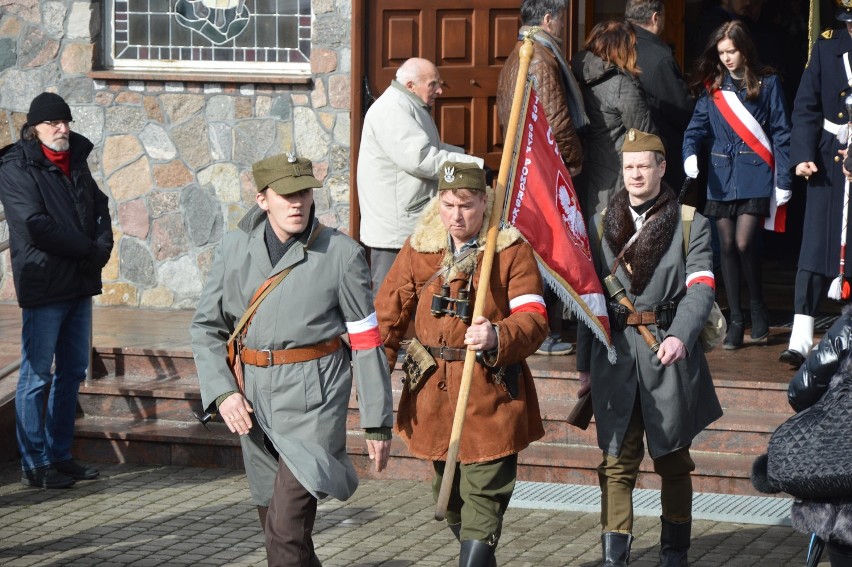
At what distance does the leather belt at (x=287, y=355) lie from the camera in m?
5.77

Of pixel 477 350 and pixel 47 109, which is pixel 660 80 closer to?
pixel 47 109

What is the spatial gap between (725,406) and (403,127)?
241cm

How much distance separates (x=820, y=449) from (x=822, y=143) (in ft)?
12.4

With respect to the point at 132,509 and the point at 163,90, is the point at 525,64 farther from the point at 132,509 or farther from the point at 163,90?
the point at 163,90

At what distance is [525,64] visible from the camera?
632 centimetres

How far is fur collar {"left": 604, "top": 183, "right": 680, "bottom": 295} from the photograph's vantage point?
6.48 meters

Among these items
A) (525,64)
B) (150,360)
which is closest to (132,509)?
(150,360)

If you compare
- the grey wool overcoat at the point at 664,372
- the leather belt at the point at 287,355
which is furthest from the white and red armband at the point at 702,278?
the leather belt at the point at 287,355

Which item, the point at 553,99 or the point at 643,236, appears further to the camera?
the point at 553,99

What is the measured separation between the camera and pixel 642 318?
6.50 metres

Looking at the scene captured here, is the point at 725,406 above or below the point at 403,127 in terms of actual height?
below

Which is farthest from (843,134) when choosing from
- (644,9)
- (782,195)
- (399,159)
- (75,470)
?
(75,470)

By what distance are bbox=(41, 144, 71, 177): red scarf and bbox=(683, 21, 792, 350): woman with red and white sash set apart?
3.65 meters

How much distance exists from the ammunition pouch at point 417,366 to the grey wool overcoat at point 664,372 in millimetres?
900
